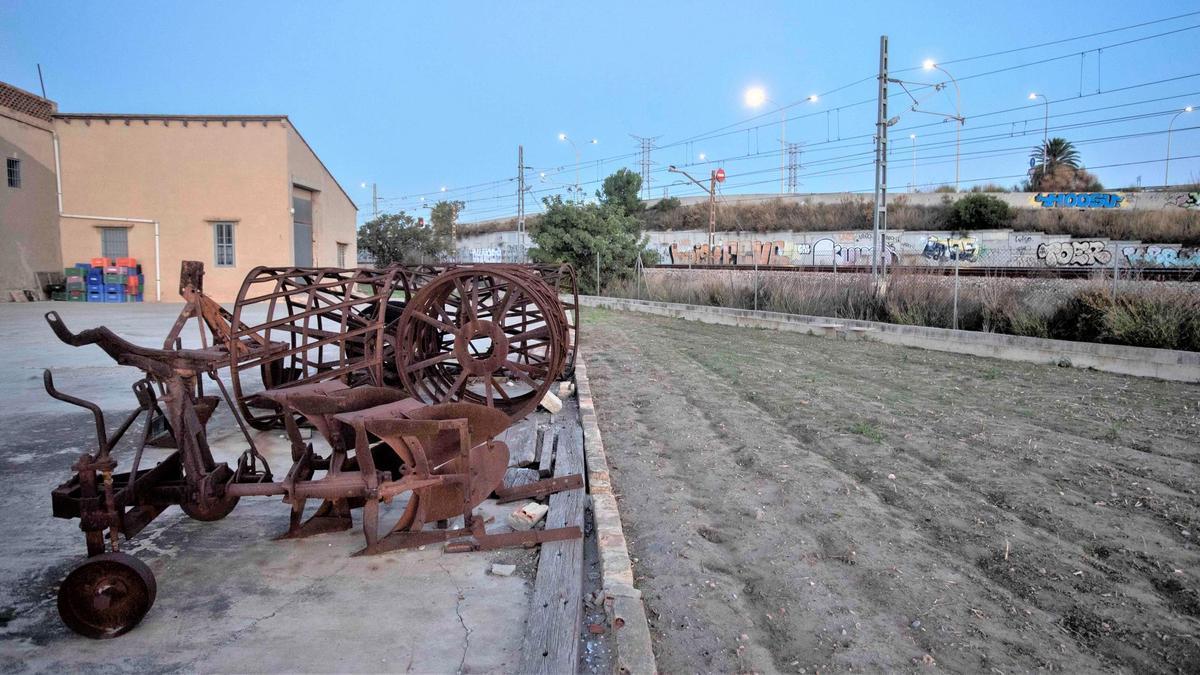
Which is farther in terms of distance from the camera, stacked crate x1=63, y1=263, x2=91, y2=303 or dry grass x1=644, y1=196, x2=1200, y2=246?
dry grass x1=644, y1=196, x2=1200, y2=246

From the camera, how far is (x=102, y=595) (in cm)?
306

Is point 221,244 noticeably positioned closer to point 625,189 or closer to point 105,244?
point 105,244

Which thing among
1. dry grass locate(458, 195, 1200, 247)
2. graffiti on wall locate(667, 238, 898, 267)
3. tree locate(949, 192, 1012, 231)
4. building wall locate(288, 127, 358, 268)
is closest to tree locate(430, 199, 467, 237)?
dry grass locate(458, 195, 1200, 247)

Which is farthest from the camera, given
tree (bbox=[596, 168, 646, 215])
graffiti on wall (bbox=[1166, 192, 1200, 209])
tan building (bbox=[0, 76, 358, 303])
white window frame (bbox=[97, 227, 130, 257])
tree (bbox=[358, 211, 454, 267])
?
tree (bbox=[596, 168, 646, 215])

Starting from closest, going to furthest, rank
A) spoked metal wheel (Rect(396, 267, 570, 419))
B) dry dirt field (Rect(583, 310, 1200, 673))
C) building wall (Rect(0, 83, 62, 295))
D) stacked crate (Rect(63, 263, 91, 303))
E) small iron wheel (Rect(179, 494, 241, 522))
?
1. dry dirt field (Rect(583, 310, 1200, 673))
2. small iron wheel (Rect(179, 494, 241, 522))
3. spoked metal wheel (Rect(396, 267, 570, 419))
4. building wall (Rect(0, 83, 62, 295))
5. stacked crate (Rect(63, 263, 91, 303))

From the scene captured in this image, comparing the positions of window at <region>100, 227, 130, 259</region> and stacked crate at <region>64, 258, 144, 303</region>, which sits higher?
window at <region>100, 227, 130, 259</region>

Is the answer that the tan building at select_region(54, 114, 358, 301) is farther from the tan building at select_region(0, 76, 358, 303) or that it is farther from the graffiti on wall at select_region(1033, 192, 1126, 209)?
the graffiti on wall at select_region(1033, 192, 1126, 209)

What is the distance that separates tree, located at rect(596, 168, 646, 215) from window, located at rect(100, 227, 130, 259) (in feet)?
139

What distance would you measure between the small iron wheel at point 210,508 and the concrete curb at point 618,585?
1998 millimetres

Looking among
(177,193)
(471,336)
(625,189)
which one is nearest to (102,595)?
(471,336)

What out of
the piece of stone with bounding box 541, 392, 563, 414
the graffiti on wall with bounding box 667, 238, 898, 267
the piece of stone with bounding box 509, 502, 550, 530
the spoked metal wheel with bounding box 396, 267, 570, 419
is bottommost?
the piece of stone with bounding box 509, 502, 550, 530

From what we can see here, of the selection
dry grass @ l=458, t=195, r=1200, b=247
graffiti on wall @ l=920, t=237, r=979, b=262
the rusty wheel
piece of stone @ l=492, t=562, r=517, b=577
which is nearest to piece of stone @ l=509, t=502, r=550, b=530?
piece of stone @ l=492, t=562, r=517, b=577

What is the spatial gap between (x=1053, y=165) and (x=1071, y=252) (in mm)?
27876

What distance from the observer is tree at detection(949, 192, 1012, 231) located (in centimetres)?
4059
